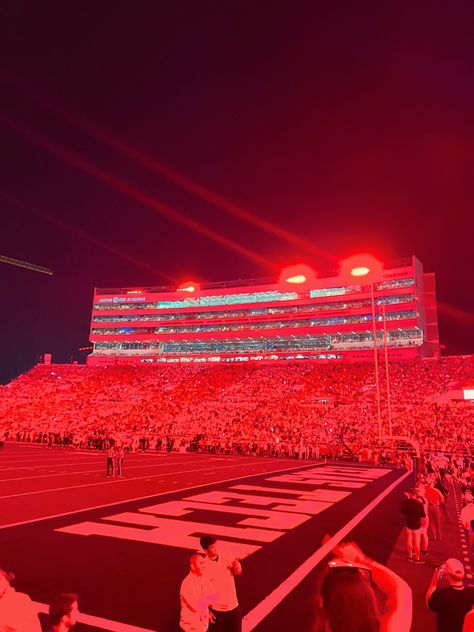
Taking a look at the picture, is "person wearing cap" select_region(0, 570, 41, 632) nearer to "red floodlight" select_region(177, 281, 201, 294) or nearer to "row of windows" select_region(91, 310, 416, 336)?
"row of windows" select_region(91, 310, 416, 336)

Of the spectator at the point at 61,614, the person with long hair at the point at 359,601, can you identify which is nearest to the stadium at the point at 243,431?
the spectator at the point at 61,614

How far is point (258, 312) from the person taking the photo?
72750 millimetres

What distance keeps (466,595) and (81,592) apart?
16.5 ft

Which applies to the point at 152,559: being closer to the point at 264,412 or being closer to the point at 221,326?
the point at 264,412

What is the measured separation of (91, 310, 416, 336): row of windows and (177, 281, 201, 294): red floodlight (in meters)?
6.83

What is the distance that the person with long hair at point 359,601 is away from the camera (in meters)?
2.74

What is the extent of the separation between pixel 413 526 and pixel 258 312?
6463 cm

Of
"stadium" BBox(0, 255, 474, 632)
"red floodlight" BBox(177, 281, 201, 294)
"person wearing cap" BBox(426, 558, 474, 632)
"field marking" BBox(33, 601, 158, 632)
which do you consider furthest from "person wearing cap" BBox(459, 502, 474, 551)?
"red floodlight" BBox(177, 281, 201, 294)

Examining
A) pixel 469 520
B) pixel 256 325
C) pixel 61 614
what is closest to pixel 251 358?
pixel 256 325

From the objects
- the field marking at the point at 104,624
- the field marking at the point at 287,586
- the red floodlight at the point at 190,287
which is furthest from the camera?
the red floodlight at the point at 190,287

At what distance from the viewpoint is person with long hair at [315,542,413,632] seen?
2.74 meters

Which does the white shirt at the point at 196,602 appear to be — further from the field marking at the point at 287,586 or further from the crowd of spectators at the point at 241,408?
the crowd of spectators at the point at 241,408

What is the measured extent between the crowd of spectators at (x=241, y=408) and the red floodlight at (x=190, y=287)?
50.2 ft

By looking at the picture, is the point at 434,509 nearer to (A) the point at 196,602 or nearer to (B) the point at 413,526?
(B) the point at 413,526
